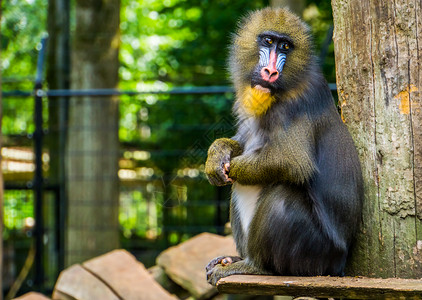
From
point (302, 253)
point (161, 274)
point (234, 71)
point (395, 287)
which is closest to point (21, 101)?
point (161, 274)

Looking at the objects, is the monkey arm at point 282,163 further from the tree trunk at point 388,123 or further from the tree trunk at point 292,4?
the tree trunk at point 292,4

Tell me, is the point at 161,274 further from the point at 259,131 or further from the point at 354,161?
the point at 354,161

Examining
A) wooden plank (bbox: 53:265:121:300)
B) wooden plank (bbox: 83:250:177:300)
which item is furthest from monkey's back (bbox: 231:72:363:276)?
wooden plank (bbox: 53:265:121:300)

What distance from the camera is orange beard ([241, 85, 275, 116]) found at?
347 centimetres

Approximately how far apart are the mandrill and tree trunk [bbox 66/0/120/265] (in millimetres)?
4140

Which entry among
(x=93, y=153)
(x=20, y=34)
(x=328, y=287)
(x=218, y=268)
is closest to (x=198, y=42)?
(x=93, y=153)

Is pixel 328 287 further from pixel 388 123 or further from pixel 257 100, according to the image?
pixel 257 100

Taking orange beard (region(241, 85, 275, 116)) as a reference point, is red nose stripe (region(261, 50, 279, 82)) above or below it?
above

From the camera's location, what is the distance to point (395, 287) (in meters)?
2.65

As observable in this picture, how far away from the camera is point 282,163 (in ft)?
11.1

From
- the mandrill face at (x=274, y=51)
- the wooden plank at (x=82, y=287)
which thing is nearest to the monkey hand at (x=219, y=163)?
the mandrill face at (x=274, y=51)

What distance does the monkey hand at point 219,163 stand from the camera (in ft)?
12.0

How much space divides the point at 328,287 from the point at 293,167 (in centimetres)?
79

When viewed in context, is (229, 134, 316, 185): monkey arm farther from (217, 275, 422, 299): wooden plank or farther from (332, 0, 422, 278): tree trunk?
(217, 275, 422, 299): wooden plank
